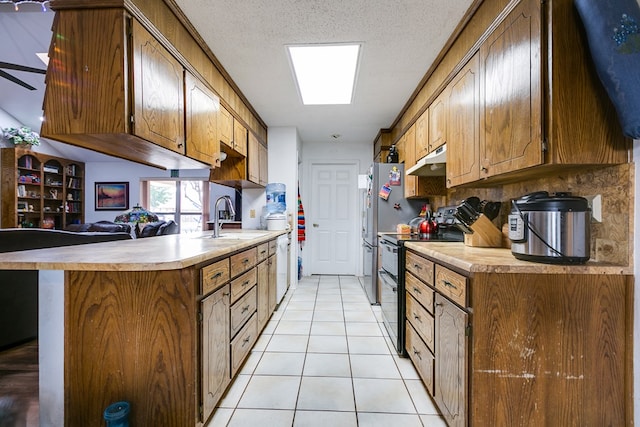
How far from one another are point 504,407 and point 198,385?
132 cm

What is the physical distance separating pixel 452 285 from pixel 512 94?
3.13 feet

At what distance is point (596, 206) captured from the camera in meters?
1.25

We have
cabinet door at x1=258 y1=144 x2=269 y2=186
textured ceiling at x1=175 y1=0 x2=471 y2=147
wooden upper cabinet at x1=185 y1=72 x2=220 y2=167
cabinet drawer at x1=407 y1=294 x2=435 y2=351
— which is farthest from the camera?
cabinet door at x1=258 y1=144 x2=269 y2=186

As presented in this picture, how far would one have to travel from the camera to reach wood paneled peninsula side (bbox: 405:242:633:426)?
1.13 meters

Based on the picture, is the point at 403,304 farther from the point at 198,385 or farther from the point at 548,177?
the point at 198,385

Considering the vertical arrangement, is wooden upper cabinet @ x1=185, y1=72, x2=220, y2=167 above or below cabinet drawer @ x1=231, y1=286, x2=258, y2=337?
above

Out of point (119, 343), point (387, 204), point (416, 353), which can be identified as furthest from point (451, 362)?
point (387, 204)

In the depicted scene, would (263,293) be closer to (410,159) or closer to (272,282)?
(272,282)

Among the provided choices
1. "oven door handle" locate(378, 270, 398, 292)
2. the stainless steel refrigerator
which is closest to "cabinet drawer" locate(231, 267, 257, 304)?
"oven door handle" locate(378, 270, 398, 292)

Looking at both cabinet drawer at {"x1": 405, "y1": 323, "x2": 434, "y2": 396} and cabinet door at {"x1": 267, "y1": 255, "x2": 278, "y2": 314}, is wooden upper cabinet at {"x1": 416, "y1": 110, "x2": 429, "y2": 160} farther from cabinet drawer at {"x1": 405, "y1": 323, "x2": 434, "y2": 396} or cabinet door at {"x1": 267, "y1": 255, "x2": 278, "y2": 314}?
cabinet door at {"x1": 267, "y1": 255, "x2": 278, "y2": 314}

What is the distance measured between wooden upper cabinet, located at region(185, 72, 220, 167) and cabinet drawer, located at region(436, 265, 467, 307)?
71.1 inches

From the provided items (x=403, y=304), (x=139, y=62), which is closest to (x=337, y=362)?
(x=403, y=304)

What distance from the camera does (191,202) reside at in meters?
7.22

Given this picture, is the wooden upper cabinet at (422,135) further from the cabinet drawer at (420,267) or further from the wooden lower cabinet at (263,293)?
the wooden lower cabinet at (263,293)
